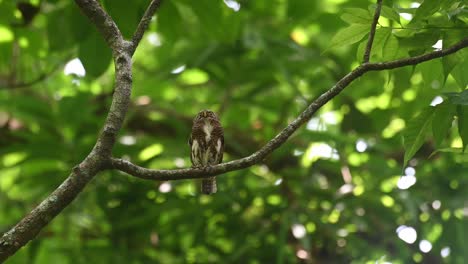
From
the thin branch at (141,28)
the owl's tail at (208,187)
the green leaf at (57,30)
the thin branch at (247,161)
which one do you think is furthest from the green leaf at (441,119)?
the green leaf at (57,30)

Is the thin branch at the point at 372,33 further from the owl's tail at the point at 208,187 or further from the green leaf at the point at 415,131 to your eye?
the owl's tail at the point at 208,187

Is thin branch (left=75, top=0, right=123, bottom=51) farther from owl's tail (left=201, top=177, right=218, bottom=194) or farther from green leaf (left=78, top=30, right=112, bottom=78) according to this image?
owl's tail (left=201, top=177, right=218, bottom=194)

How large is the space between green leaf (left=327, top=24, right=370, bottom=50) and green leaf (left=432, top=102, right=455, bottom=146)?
0.42 m

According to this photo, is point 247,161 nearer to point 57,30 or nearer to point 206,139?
point 206,139

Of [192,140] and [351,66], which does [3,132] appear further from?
[351,66]

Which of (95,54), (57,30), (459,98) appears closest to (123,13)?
(95,54)

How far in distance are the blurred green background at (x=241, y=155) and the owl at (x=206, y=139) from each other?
2.98 ft

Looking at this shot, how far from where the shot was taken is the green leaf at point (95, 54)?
13.5 feet

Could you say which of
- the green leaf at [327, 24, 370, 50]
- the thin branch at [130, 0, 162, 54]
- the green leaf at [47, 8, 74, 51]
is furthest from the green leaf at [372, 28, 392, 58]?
the green leaf at [47, 8, 74, 51]

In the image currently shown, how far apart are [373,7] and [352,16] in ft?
0.35

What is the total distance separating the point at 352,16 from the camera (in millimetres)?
2871

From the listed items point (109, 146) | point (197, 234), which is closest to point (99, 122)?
point (197, 234)

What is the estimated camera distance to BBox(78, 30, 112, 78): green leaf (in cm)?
411

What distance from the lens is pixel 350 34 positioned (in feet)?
9.65
